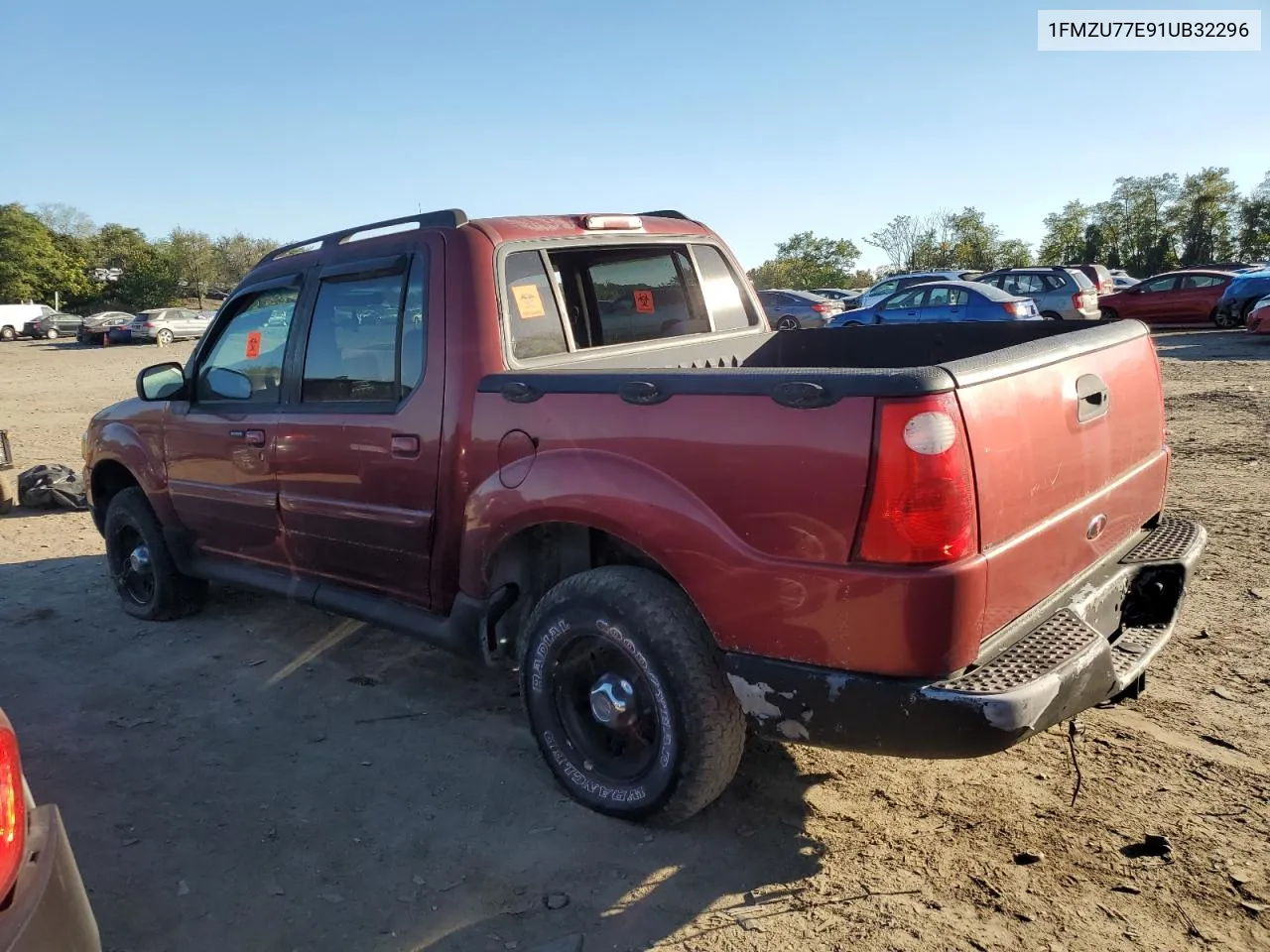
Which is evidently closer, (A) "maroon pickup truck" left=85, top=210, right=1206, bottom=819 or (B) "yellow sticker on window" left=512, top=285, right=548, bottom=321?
(A) "maroon pickup truck" left=85, top=210, right=1206, bottom=819

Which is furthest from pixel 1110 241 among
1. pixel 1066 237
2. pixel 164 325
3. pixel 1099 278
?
pixel 164 325

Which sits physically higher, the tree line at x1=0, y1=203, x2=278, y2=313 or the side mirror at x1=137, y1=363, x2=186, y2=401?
the tree line at x1=0, y1=203, x2=278, y2=313

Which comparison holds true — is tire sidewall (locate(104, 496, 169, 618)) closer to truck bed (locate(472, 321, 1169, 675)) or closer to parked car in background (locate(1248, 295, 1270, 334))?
truck bed (locate(472, 321, 1169, 675))

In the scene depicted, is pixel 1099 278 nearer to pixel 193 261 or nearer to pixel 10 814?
pixel 10 814

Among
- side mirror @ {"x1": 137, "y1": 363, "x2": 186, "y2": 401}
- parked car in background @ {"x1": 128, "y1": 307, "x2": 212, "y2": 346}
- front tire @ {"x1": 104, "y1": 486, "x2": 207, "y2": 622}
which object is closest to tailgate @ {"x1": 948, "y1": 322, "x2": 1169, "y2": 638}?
side mirror @ {"x1": 137, "y1": 363, "x2": 186, "y2": 401}

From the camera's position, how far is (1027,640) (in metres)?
2.60

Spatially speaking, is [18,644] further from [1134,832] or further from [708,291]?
[1134,832]

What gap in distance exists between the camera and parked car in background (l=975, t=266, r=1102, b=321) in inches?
785

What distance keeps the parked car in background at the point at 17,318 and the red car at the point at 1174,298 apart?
43569mm

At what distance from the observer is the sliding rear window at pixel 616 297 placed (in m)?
3.54

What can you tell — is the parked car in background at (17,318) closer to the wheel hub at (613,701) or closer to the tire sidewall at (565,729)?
the tire sidewall at (565,729)

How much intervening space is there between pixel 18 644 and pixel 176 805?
237 cm

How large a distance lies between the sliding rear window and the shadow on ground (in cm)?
165

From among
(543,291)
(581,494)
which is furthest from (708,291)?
(581,494)
